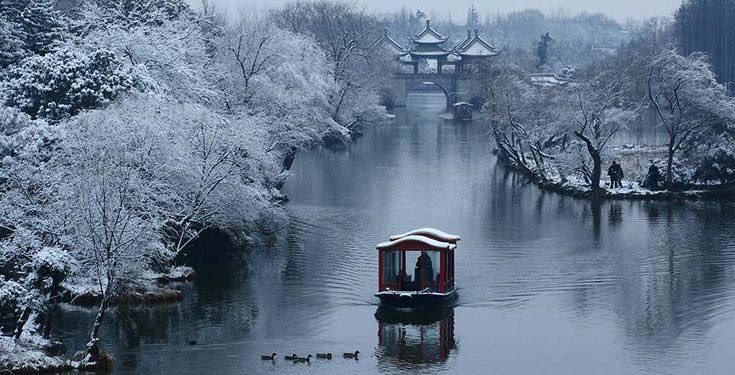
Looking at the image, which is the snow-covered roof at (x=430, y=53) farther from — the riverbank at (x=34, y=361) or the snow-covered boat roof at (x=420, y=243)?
the riverbank at (x=34, y=361)

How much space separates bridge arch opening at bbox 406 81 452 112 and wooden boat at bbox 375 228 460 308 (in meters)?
93.2

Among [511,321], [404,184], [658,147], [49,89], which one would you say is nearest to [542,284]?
[511,321]

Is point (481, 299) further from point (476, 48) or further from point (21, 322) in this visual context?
point (476, 48)

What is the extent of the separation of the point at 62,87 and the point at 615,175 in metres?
24.8

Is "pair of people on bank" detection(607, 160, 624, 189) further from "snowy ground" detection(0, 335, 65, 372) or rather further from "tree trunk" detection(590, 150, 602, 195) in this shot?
"snowy ground" detection(0, 335, 65, 372)

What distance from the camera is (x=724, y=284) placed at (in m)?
35.2

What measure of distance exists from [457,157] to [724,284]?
36.8 meters

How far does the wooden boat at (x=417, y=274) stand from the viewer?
3192 cm

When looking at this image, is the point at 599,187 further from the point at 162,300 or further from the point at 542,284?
the point at 162,300

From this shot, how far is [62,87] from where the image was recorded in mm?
39219

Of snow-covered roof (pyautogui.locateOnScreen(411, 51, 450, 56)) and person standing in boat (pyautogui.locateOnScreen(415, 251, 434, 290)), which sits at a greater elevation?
snow-covered roof (pyautogui.locateOnScreen(411, 51, 450, 56))

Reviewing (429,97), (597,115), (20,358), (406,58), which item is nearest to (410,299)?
(20,358)

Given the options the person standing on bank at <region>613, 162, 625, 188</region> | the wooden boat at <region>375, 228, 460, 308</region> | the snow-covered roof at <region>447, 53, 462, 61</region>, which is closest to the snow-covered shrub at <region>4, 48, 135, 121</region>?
the wooden boat at <region>375, 228, 460, 308</region>

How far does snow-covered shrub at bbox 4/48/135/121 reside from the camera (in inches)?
1532
